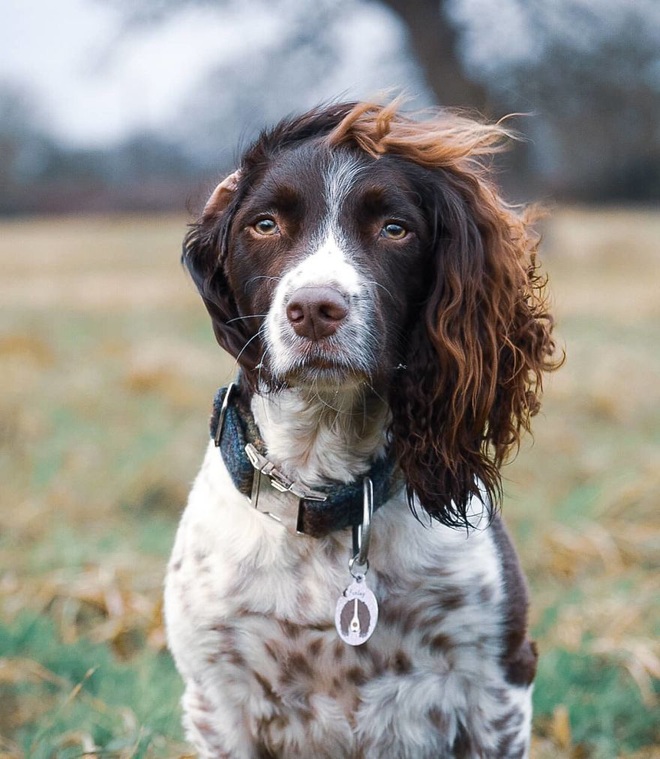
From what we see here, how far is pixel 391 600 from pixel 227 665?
1.40 ft

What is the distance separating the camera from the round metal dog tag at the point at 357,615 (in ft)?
7.81

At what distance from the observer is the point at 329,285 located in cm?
214

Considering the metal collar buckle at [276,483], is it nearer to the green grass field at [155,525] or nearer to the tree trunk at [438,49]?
the green grass field at [155,525]

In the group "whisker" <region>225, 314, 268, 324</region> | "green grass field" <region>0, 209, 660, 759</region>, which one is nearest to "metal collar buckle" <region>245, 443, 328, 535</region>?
"whisker" <region>225, 314, 268, 324</region>

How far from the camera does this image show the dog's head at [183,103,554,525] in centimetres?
229

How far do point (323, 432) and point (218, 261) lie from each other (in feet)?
1.57

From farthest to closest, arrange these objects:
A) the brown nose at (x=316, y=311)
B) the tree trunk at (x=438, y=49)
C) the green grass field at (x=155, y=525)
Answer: the tree trunk at (x=438, y=49), the green grass field at (x=155, y=525), the brown nose at (x=316, y=311)

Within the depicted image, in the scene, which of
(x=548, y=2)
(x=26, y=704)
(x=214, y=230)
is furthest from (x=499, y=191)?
(x=548, y=2)

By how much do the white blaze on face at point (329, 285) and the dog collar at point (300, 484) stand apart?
282mm

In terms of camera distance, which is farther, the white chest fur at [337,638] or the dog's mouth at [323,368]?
the white chest fur at [337,638]

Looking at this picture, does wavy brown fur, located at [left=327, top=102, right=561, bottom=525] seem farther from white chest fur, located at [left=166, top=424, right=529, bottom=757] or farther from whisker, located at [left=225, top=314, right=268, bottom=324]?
whisker, located at [left=225, top=314, right=268, bottom=324]

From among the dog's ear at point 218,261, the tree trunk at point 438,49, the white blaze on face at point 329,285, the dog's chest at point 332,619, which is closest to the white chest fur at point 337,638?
the dog's chest at point 332,619

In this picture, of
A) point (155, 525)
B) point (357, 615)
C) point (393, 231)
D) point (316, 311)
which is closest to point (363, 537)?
point (357, 615)

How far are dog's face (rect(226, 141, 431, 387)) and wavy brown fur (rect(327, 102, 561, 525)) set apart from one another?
54 millimetres
